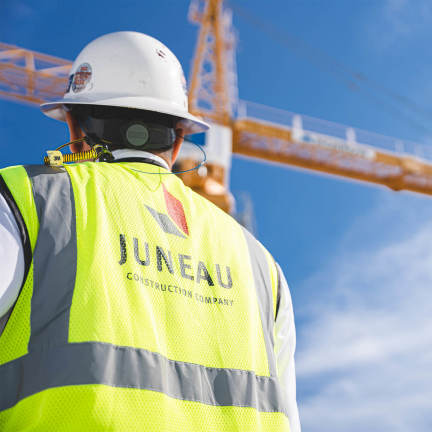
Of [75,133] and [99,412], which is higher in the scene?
[75,133]

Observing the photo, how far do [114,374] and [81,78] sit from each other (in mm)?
1314

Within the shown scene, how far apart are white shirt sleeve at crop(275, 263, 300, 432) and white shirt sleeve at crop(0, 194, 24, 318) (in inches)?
36.6

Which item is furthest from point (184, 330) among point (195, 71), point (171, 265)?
point (195, 71)

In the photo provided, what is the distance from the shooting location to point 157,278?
1.51m

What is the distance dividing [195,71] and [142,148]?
1048 inches

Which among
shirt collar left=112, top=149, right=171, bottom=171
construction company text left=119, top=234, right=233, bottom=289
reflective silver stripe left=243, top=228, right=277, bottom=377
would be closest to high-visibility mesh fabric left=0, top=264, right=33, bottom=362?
construction company text left=119, top=234, right=233, bottom=289

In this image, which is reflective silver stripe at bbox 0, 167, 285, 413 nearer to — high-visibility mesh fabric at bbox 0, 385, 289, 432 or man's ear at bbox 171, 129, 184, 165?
high-visibility mesh fabric at bbox 0, 385, 289, 432

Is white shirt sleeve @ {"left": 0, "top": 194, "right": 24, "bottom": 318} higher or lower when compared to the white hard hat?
lower

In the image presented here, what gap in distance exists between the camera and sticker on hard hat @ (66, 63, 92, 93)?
2.18m

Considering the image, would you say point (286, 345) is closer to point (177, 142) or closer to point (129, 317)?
point (129, 317)

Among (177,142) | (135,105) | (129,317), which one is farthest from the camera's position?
(177,142)

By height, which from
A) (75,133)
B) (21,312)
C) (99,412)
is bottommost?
(99,412)

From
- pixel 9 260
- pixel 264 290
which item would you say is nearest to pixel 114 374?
pixel 9 260

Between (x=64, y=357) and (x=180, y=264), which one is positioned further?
(x=180, y=264)
